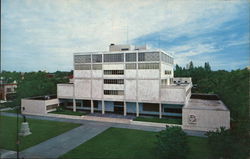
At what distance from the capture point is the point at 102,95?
47.2 meters

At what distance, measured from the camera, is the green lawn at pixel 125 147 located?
23.4 m

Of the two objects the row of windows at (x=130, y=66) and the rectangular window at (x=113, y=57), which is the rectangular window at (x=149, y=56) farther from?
the rectangular window at (x=113, y=57)

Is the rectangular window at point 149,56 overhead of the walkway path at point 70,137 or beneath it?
overhead

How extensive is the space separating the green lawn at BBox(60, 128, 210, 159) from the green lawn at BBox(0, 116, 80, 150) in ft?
29.0

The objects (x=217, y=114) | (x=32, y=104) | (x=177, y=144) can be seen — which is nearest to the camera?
(x=177, y=144)

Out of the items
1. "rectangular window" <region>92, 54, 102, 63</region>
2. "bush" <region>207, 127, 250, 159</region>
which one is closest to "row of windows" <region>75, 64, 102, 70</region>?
"rectangular window" <region>92, 54, 102, 63</region>

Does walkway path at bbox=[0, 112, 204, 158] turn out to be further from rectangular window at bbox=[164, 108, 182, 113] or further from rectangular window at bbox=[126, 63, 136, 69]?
rectangular window at bbox=[126, 63, 136, 69]

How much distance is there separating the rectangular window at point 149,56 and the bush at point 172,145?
23.5 m

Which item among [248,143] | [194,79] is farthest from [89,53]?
[194,79]

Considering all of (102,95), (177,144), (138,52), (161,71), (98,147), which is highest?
(138,52)

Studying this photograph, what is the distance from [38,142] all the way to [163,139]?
2198 centimetres

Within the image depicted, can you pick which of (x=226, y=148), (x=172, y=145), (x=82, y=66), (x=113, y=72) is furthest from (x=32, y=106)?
(x=226, y=148)

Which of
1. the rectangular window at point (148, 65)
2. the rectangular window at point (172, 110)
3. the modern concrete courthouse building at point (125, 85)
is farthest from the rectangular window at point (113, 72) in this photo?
the rectangular window at point (172, 110)

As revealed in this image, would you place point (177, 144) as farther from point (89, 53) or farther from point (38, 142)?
point (89, 53)
